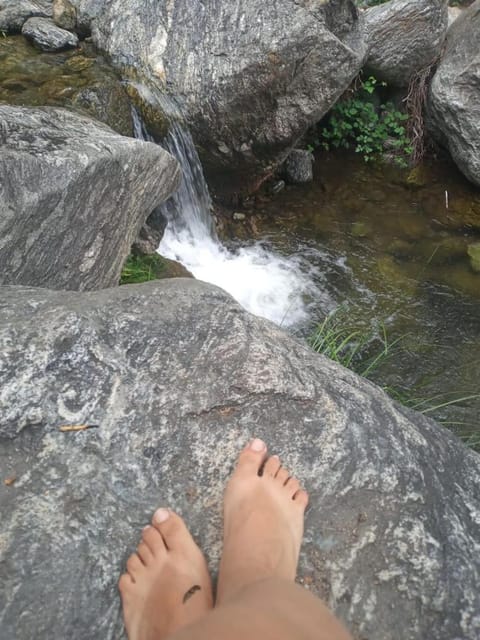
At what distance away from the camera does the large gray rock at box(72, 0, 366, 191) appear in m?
3.66

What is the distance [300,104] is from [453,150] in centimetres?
161

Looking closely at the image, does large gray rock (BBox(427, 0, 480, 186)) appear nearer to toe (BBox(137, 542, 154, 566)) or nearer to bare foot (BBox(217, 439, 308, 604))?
bare foot (BBox(217, 439, 308, 604))

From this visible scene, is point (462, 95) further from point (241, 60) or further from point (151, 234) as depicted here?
point (151, 234)

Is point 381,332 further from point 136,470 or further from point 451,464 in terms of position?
point 136,470

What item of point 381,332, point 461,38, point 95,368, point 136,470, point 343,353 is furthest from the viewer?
point 461,38

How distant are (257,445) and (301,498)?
0.59 feet

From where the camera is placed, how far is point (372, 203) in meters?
4.74

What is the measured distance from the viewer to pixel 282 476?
5.13 ft

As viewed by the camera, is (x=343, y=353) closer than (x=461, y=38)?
Yes

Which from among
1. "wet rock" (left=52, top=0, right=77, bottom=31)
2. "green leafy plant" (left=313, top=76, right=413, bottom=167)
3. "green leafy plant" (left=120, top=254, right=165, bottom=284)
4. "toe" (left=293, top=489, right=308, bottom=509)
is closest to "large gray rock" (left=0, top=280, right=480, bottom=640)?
"toe" (left=293, top=489, right=308, bottom=509)

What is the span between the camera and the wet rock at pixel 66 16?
14.9ft

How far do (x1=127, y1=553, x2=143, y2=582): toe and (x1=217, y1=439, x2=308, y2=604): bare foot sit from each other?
207mm

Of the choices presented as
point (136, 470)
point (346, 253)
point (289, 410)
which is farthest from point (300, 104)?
point (136, 470)

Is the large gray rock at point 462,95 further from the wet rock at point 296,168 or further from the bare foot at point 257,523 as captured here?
the bare foot at point 257,523
